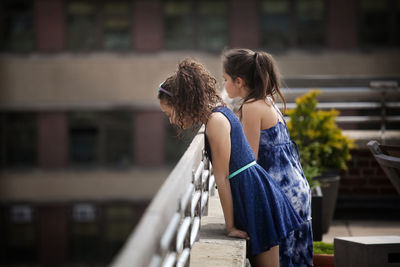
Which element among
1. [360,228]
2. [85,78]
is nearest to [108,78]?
[85,78]

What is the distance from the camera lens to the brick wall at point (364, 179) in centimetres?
780

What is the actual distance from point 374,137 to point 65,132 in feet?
53.0

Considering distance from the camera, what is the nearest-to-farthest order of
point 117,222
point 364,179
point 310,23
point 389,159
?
1. point 389,159
2. point 364,179
3. point 310,23
4. point 117,222

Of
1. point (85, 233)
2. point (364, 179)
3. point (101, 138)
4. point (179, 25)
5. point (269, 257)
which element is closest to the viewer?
point (269, 257)

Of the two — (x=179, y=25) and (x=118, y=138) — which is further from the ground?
(x=179, y=25)

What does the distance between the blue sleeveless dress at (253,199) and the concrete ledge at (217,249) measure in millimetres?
91

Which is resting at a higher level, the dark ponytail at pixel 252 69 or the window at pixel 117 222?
the dark ponytail at pixel 252 69

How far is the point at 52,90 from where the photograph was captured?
22.0 m

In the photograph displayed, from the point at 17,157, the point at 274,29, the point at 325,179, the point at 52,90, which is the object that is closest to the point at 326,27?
the point at 274,29

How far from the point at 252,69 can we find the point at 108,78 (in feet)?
61.1

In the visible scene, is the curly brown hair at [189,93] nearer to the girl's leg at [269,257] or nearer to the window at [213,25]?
the girl's leg at [269,257]

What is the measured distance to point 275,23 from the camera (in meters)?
22.0

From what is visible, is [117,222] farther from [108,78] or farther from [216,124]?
[216,124]

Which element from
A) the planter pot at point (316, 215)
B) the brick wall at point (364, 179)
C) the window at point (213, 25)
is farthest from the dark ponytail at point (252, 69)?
the window at point (213, 25)
